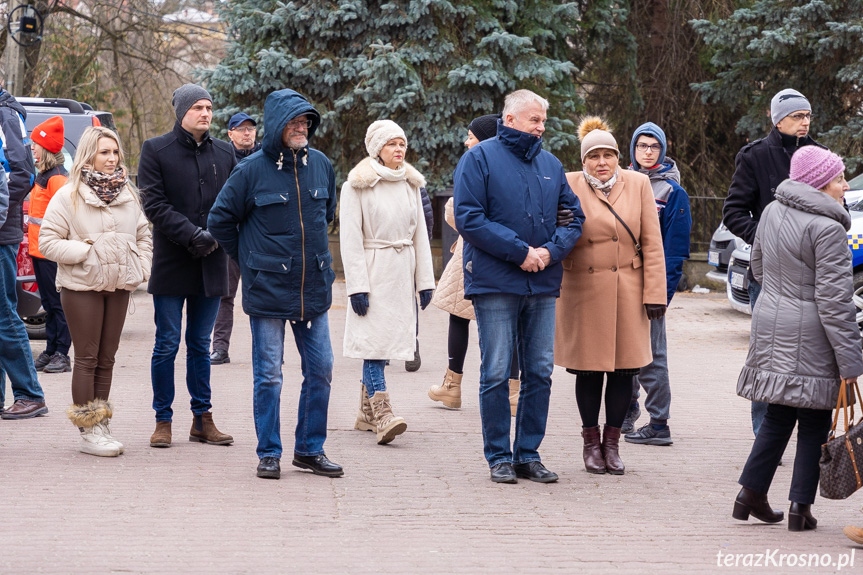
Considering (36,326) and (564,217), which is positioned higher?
(564,217)

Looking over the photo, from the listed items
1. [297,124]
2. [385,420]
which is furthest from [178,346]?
[297,124]

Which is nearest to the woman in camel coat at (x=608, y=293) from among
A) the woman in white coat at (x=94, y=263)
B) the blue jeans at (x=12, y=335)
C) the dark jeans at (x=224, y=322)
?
the woman in white coat at (x=94, y=263)

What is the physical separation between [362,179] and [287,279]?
4.20 feet

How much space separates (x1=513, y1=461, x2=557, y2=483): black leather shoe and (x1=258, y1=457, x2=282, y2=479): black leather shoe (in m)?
1.29

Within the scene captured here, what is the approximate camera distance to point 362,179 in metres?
6.77

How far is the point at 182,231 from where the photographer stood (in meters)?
6.13

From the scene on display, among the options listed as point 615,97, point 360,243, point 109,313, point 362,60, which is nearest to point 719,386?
point 360,243

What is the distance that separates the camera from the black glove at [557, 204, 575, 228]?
588cm

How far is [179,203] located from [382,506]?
7.19ft

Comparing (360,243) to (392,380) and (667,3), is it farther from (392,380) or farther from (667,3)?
(667,3)

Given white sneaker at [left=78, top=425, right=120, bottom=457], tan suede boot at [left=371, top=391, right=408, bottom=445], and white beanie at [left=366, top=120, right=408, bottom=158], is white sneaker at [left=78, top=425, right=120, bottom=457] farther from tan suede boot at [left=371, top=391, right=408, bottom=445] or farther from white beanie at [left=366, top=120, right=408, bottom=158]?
white beanie at [left=366, top=120, right=408, bottom=158]

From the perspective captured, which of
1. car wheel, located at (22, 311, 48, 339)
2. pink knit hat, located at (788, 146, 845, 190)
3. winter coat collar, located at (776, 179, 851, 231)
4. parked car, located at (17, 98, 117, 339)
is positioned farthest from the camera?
car wheel, located at (22, 311, 48, 339)

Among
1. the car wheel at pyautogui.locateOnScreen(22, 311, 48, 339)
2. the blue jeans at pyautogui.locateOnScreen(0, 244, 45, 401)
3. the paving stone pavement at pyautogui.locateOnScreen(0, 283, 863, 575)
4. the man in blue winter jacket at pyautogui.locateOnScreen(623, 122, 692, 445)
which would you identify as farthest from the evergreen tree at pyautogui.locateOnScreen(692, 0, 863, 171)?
the blue jeans at pyautogui.locateOnScreen(0, 244, 45, 401)

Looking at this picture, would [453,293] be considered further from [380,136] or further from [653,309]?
[653,309]
